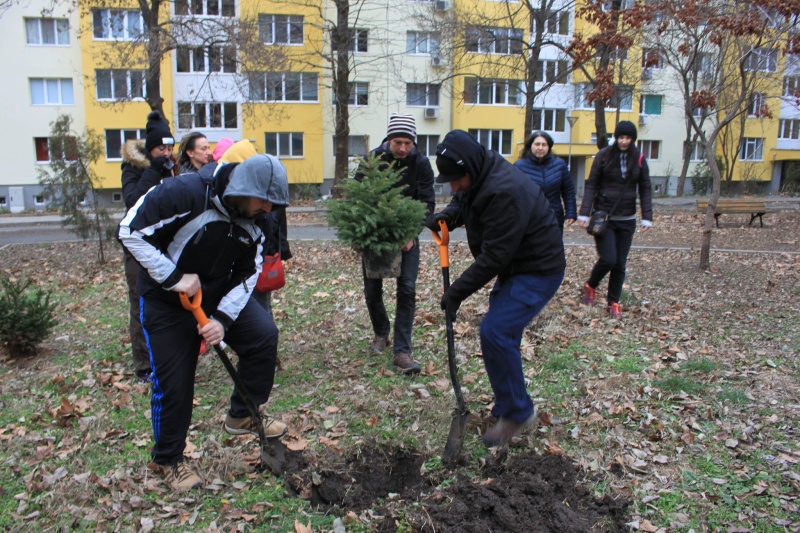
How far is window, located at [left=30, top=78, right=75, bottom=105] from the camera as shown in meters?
32.2

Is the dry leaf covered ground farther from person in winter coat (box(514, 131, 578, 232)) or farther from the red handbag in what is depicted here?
person in winter coat (box(514, 131, 578, 232))

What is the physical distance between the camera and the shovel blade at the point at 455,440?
387 cm

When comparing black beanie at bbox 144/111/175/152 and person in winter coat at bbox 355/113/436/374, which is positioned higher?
black beanie at bbox 144/111/175/152

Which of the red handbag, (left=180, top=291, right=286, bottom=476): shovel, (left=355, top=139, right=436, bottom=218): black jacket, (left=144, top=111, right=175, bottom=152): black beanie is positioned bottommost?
(left=180, top=291, right=286, bottom=476): shovel

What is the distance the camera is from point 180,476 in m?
3.71

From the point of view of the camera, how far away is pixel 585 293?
758 centimetres

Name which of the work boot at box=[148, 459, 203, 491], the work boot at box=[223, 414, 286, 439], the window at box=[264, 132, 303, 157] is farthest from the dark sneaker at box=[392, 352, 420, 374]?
the window at box=[264, 132, 303, 157]

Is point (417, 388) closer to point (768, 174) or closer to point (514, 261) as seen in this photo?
point (514, 261)

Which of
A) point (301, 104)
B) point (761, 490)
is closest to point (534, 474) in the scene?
point (761, 490)

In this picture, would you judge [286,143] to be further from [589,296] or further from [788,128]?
[788,128]

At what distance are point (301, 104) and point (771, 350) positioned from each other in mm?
31210

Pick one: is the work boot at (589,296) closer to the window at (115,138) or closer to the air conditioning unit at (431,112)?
the air conditioning unit at (431,112)

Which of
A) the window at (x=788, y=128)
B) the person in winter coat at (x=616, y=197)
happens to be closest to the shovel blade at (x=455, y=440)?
the person in winter coat at (x=616, y=197)

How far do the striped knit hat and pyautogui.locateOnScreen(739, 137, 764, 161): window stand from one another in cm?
4443
